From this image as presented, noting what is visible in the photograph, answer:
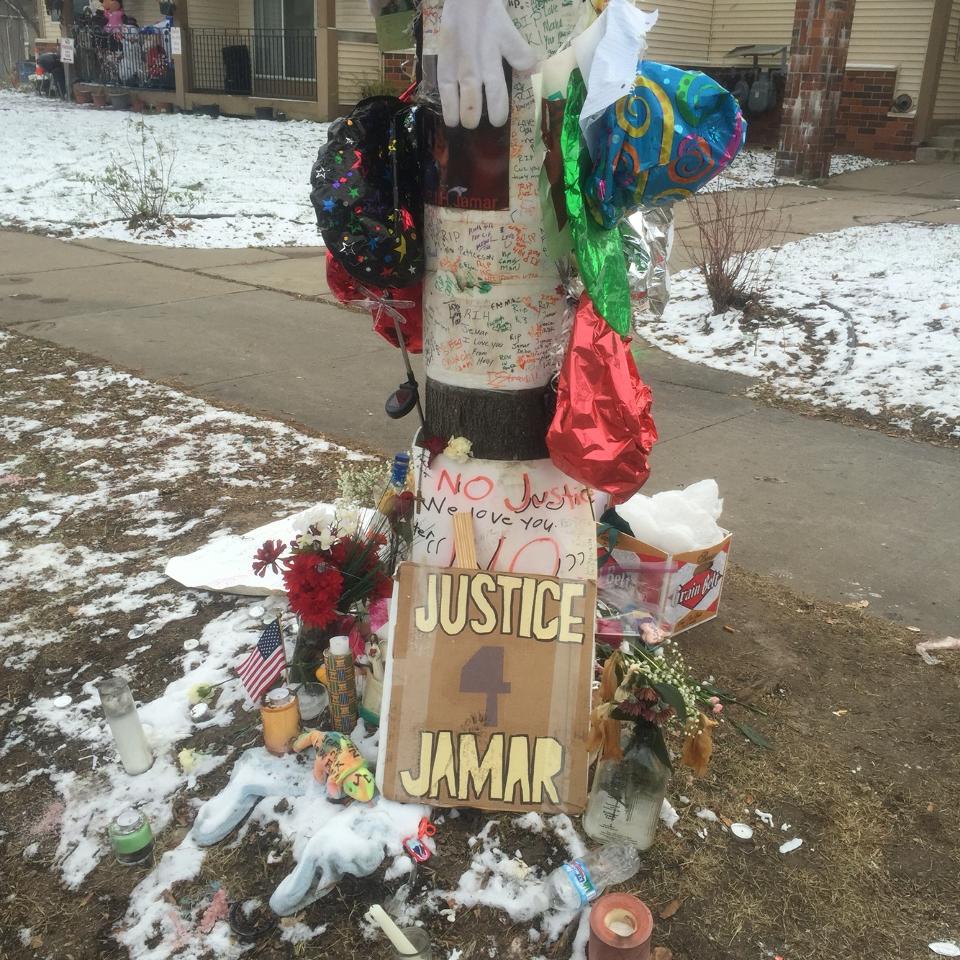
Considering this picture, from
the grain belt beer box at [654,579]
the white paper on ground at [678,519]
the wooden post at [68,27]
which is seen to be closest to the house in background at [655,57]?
the wooden post at [68,27]

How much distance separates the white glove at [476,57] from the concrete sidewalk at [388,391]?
2.20 metres

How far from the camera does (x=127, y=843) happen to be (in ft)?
6.92

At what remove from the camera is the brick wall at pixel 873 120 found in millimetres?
14320

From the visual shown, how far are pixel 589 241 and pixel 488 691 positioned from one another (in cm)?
111

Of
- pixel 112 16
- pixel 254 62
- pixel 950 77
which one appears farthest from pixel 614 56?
pixel 112 16

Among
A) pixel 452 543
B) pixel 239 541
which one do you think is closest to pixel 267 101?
pixel 239 541

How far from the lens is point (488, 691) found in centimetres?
227

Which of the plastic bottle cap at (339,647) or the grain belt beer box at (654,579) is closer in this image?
the plastic bottle cap at (339,647)

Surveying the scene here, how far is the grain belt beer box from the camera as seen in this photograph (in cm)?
293

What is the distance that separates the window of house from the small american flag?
1710 cm

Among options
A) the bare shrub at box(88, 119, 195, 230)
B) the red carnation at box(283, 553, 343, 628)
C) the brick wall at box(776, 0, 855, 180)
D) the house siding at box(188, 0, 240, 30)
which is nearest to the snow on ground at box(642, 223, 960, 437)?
the red carnation at box(283, 553, 343, 628)

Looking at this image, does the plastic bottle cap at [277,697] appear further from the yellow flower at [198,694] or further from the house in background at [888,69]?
the house in background at [888,69]

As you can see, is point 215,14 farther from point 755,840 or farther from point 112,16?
point 755,840

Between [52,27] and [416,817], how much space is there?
27.2m
